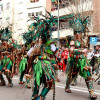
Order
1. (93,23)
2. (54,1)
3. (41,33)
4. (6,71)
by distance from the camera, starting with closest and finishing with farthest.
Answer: (41,33), (6,71), (93,23), (54,1)

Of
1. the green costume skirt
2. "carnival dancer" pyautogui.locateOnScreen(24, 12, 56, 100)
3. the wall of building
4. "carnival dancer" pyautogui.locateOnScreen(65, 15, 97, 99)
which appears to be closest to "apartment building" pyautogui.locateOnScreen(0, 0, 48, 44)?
the wall of building

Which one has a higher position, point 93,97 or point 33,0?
point 33,0

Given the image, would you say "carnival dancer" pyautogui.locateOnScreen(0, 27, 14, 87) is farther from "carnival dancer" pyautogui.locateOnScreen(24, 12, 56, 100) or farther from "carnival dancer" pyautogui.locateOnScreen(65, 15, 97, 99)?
"carnival dancer" pyautogui.locateOnScreen(24, 12, 56, 100)

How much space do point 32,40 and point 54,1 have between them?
89.6 ft

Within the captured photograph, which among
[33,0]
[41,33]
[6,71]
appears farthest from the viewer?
[33,0]

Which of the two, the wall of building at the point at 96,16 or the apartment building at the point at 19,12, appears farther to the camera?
the apartment building at the point at 19,12

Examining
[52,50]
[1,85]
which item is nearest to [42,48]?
[52,50]

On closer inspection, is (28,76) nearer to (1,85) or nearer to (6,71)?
(6,71)

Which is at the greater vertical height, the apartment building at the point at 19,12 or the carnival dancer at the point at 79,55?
the apartment building at the point at 19,12

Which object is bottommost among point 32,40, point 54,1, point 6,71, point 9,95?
point 9,95

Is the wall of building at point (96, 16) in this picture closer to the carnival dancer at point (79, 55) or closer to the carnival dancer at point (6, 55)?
the carnival dancer at point (6, 55)

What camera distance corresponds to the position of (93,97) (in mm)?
5840

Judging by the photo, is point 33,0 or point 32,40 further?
point 33,0

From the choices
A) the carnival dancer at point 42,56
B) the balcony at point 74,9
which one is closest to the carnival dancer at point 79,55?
the carnival dancer at point 42,56
